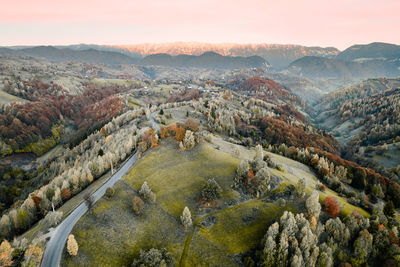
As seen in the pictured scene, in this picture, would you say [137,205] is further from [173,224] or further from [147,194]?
[173,224]

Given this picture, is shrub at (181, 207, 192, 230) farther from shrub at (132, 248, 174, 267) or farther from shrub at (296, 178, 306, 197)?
shrub at (296, 178, 306, 197)

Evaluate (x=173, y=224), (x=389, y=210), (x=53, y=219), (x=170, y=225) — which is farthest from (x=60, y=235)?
(x=389, y=210)

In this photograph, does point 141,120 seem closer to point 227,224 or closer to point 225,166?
point 225,166

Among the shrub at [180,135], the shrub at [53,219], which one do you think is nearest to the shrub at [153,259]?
the shrub at [53,219]

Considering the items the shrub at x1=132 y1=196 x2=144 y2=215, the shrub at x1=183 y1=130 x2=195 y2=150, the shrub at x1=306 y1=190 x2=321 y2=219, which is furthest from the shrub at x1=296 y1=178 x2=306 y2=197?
the shrub at x1=132 y1=196 x2=144 y2=215

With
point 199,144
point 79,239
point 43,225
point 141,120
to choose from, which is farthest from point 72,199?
point 141,120

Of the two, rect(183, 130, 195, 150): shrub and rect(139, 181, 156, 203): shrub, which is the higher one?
rect(183, 130, 195, 150): shrub
